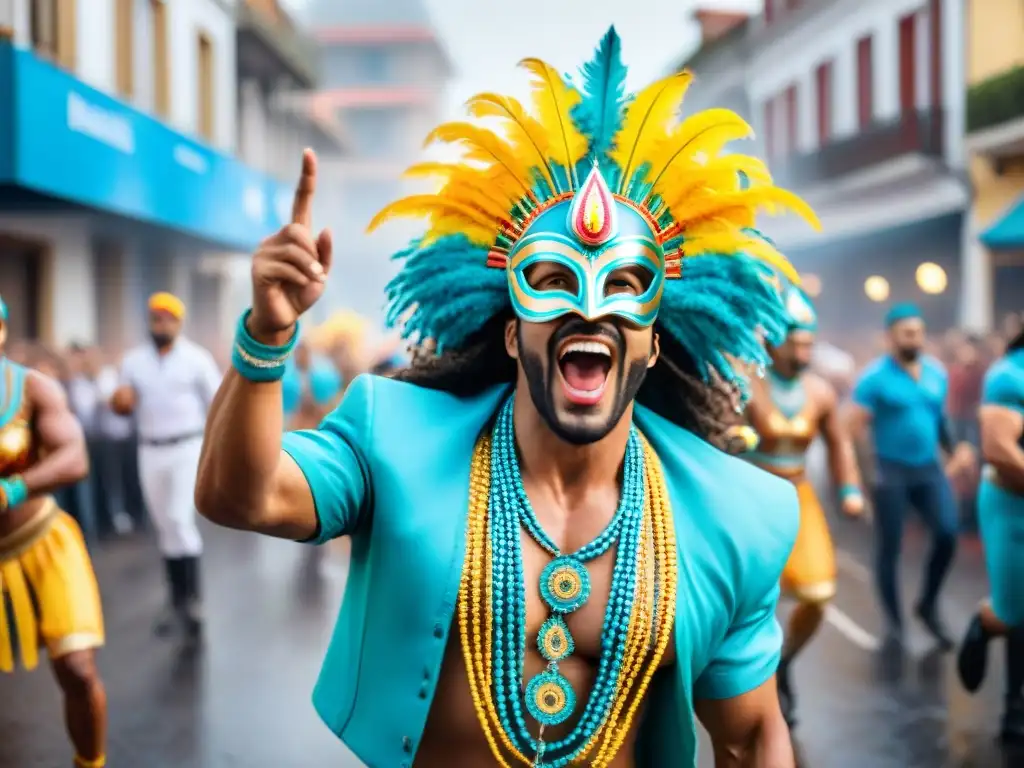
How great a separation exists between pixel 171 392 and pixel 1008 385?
17.2ft

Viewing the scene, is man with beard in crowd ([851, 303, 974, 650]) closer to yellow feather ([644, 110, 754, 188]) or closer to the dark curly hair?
the dark curly hair

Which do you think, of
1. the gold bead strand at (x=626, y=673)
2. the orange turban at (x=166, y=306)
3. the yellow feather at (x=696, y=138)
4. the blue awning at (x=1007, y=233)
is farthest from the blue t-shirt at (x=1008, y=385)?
the blue awning at (x=1007, y=233)

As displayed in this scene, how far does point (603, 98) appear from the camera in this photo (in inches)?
119

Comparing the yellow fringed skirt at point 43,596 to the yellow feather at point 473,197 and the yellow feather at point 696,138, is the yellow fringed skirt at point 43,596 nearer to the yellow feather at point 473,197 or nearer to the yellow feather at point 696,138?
the yellow feather at point 473,197

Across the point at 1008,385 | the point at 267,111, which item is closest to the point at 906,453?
the point at 1008,385

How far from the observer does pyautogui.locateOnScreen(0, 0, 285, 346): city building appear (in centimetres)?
1231

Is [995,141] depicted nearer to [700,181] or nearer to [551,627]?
[700,181]

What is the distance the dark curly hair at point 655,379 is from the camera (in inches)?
123

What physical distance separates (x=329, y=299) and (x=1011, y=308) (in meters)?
27.5

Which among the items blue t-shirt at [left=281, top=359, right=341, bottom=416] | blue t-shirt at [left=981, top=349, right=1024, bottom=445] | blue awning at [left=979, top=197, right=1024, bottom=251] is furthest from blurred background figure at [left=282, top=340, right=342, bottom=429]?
blue awning at [left=979, top=197, right=1024, bottom=251]

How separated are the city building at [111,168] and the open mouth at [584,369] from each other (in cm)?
1005

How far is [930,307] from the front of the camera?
20.0 metres

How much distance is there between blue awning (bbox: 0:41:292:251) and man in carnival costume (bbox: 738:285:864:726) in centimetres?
778

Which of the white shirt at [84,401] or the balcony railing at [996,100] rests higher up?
the balcony railing at [996,100]
